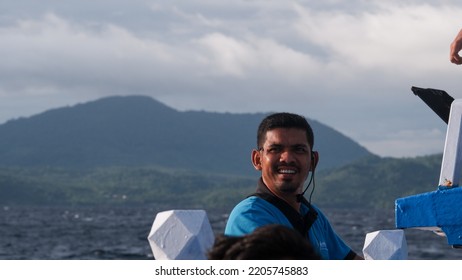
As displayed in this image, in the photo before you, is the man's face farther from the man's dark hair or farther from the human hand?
the human hand

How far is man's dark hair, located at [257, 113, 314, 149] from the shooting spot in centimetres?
545

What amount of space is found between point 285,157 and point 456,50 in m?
1.28

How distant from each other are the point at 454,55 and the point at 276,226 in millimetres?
2914

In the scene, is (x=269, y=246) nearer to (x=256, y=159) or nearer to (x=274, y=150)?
(x=274, y=150)

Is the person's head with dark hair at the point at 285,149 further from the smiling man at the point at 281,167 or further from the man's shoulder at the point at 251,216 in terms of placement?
the man's shoulder at the point at 251,216

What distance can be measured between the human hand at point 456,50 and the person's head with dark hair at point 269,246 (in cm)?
283

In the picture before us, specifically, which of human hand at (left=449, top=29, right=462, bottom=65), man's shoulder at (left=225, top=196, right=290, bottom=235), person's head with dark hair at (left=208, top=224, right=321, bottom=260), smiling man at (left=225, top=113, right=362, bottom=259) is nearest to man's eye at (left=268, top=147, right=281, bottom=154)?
smiling man at (left=225, top=113, right=362, bottom=259)

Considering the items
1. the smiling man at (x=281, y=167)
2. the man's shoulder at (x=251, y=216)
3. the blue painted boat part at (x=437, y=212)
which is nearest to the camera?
the man's shoulder at (x=251, y=216)

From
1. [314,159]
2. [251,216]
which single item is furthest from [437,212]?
[251,216]

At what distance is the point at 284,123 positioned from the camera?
5453mm

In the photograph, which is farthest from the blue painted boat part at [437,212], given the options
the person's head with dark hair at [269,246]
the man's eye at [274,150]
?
the person's head with dark hair at [269,246]

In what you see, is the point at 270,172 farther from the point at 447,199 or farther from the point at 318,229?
the point at 447,199

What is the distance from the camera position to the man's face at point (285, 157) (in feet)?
17.9
